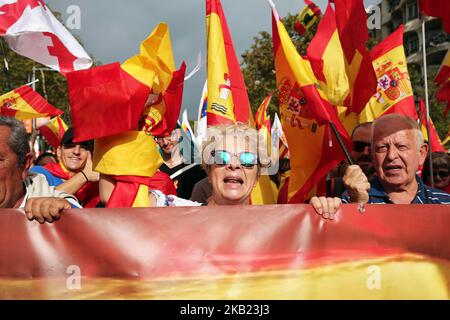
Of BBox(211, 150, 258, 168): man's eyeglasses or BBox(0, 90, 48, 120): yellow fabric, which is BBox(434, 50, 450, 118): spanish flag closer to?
BBox(211, 150, 258, 168): man's eyeglasses

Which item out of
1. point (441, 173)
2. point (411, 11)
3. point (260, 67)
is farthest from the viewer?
point (411, 11)

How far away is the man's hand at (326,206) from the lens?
2.61m

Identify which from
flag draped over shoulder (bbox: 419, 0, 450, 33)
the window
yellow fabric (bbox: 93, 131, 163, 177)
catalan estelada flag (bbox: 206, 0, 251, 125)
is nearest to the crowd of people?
yellow fabric (bbox: 93, 131, 163, 177)

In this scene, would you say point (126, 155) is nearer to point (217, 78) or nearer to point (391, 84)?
point (217, 78)

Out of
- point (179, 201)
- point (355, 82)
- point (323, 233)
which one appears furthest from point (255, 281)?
point (355, 82)

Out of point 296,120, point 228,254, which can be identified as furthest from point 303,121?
point 228,254

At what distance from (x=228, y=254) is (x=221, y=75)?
7.10 feet

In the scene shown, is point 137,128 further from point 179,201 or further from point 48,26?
point 48,26

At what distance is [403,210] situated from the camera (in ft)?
8.73

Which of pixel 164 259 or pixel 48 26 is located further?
pixel 48 26

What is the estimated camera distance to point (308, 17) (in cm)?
916

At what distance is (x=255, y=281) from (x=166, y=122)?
1.31 m

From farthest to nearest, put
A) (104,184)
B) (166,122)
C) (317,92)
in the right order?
(317,92), (166,122), (104,184)
